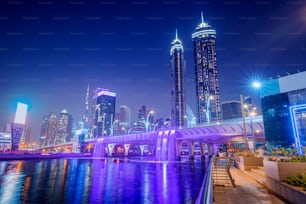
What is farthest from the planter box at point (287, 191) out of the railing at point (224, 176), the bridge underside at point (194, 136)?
the bridge underside at point (194, 136)

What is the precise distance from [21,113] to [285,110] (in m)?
137

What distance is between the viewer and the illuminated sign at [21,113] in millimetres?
115019

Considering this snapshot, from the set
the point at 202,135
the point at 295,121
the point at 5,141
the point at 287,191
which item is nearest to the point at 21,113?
the point at 5,141

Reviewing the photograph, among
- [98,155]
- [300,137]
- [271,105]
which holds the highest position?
[271,105]

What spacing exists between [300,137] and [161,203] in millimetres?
31498

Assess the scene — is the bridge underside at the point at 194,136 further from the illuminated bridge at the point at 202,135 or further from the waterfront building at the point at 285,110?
the waterfront building at the point at 285,110

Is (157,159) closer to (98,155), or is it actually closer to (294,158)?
(98,155)

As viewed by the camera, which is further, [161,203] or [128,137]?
[128,137]

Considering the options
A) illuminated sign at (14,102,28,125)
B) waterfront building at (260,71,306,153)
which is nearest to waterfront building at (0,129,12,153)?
illuminated sign at (14,102,28,125)

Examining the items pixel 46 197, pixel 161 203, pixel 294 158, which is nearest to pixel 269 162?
pixel 294 158

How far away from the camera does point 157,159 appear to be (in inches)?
2584

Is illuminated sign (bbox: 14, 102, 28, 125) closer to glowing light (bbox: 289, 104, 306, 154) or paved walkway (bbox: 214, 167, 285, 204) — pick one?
glowing light (bbox: 289, 104, 306, 154)

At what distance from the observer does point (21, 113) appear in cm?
11812

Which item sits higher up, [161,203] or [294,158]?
[294,158]
